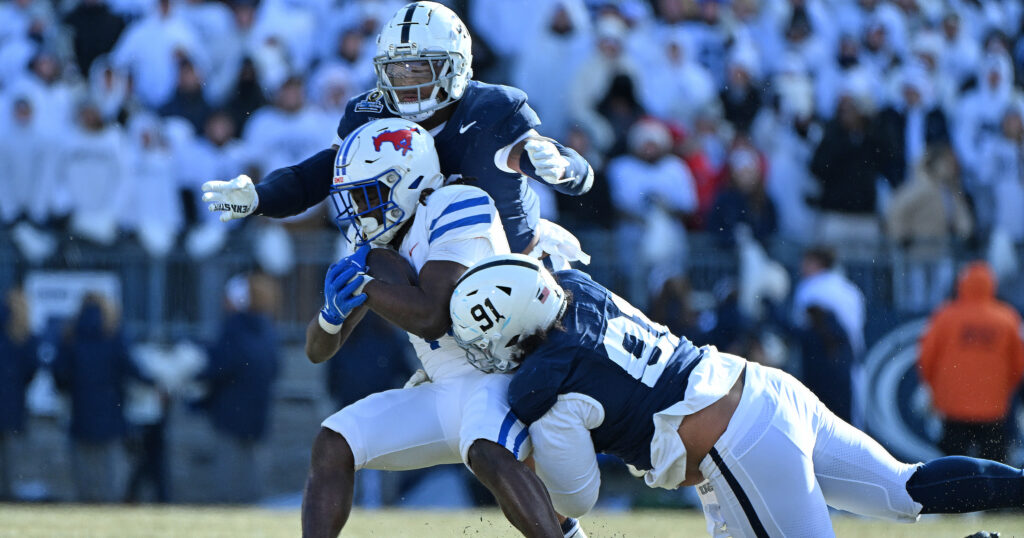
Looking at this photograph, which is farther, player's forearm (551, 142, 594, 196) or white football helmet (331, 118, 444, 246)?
player's forearm (551, 142, 594, 196)

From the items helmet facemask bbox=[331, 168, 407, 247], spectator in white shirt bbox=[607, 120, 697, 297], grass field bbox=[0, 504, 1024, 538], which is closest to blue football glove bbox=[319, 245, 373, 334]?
helmet facemask bbox=[331, 168, 407, 247]

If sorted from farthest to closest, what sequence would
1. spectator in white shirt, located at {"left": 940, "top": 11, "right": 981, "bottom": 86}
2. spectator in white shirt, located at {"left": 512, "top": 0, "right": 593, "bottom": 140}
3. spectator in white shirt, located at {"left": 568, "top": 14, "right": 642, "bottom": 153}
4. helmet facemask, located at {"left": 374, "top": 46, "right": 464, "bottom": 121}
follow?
spectator in white shirt, located at {"left": 940, "top": 11, "right": 981, "bottom": 86} < spectator in white shirt, located at {"left": 512, "top": 0, "right": 593, "bottom": 140} < spectator in white shirt, located at {"left": 568, "top": 14, "right": 642, "bottom": 153} < helmet facemask, located at {"left": 374, "top": 46, "right": 464, "bottom": 121}

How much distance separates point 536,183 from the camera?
931 centimetres

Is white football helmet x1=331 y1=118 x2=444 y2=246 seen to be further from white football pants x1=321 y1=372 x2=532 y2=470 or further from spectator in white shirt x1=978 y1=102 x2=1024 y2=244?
spectator in white shirt x1=978 y1=102 x2=1024 y2=244

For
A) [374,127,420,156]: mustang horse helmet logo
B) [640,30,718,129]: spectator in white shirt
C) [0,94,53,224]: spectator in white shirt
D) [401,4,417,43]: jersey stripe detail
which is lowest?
[0,94,53,224]: spectator in white shirt

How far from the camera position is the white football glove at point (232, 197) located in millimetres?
Answer: 4715

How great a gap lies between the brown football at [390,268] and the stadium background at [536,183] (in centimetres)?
449

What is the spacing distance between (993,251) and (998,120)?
1679 mm

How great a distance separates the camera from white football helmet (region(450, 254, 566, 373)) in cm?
406

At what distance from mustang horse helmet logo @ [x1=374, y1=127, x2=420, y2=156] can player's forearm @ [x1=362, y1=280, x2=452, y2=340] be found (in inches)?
17.7

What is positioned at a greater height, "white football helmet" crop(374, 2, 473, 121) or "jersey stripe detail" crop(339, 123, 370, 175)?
"white football helmet" crop(374, 2, 473, 121)

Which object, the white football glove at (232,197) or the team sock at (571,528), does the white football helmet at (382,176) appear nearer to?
the white football glove at (232,197)

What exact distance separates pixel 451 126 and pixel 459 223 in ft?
1.82

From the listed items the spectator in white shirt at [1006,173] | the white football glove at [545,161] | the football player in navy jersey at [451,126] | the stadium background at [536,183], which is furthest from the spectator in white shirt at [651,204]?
the white football glove at [545,161]
